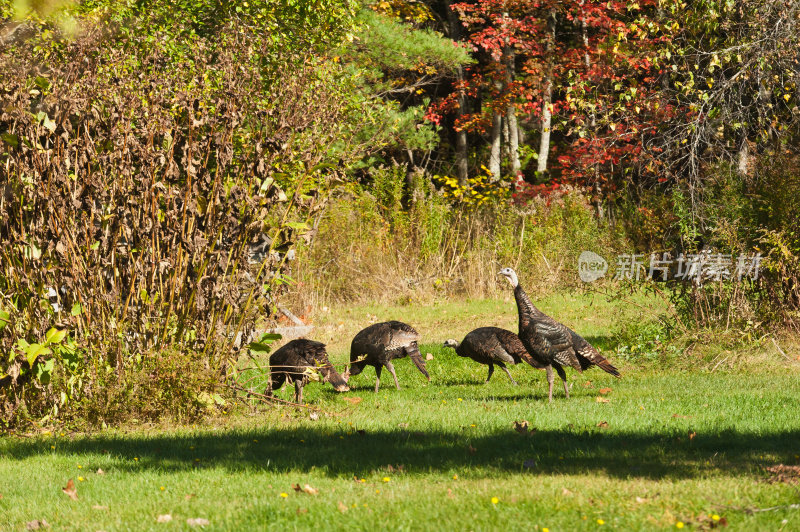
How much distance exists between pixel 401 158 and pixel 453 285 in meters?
9.13

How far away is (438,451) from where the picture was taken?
21.8ft

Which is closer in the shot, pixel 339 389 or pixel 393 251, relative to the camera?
pixel 339 389

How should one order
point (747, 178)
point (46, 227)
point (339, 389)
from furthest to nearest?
point (747, 178) < point (339, 389) < point (46, 227)

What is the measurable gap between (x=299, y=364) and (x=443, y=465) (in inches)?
127

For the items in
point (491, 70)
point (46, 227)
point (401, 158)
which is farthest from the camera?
point (401, 158)

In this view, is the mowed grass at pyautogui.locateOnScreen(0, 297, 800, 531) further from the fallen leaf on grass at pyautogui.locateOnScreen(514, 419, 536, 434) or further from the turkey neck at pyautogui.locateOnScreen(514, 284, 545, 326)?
the turkey neck at pyautogui.locateOnScreen(514, 284, 545, 326)

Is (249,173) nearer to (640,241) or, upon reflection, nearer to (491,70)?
(640,241)

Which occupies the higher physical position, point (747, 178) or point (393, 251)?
point (747, 178)

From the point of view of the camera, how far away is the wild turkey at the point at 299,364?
906 centimetres

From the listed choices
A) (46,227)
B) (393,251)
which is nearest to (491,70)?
(393,251)

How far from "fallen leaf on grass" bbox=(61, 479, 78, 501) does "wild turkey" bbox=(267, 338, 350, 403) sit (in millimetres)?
3251

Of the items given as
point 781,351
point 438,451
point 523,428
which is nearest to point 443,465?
point 438,451

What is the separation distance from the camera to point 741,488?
5.37m

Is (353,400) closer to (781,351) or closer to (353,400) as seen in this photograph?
(353,400)
